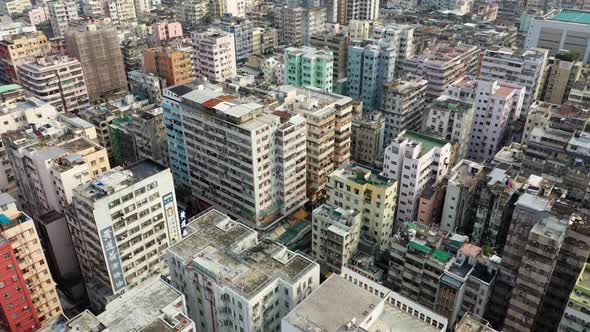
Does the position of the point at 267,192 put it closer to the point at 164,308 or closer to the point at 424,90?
the point at 164,308

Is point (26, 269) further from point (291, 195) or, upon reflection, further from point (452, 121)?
point (452, 121)

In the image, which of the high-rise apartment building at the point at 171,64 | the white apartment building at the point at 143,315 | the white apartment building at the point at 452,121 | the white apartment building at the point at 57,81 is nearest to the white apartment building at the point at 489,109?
the white apartment building at the point at 452,121

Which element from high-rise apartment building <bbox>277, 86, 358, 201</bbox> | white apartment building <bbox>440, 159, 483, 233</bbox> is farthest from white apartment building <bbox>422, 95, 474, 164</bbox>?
Answer: high-rise apartment building <bbox>277, 86, 358, 201</bbox>

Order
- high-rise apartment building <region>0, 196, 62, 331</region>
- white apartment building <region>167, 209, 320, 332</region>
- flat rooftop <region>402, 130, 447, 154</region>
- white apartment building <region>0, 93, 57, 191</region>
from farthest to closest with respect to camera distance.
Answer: white apartment building <region>0, 93, 57, 191</region>
flat rooftop <region>402, 130, 447, 154</region>
high-rise apartment building <region>0, 196, 62, 331</region>
white apartment building <region>167, 209, 320, 332</region>

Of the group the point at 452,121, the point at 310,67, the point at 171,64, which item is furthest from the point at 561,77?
the point at 171,64

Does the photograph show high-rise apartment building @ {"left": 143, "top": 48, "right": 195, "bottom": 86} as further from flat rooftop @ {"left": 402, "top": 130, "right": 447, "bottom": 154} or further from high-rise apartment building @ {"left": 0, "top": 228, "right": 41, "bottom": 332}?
high-rise apartment building @ {"left": 0, "top": 228, "right": 41, "bottom": 332}

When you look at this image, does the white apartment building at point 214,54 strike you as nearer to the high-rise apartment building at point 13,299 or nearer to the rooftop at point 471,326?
the high-rise apartment building at point 13,299
